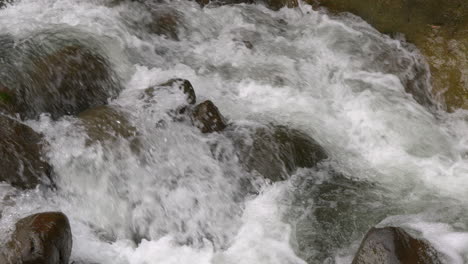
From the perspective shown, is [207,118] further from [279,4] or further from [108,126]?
[279,4]

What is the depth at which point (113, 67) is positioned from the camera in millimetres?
6434

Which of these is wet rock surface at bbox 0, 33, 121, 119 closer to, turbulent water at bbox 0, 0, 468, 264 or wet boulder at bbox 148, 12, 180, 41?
turbulent water at bbox 0, 0, 468, 264

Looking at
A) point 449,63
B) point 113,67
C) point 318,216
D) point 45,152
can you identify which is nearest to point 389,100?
point 449,63

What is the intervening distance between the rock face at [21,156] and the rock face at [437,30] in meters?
5.45

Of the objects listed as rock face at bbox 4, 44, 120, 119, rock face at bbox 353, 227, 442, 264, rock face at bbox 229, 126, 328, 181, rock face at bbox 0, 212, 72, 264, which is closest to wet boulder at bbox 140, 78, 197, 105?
rock face at bbox 4, 44, 120, 119

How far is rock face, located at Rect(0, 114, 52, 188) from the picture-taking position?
4594 millimetres

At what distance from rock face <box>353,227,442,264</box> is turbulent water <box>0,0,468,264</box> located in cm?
40

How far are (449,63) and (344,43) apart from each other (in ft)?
5.27

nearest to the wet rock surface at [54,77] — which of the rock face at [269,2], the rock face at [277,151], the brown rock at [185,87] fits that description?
the brown rock at [185,87]

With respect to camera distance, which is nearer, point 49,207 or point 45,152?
point 49,207

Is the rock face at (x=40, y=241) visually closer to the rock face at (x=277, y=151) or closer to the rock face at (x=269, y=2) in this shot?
the rock face at (x=277, y=151)

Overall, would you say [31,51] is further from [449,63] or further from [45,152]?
[449,63]

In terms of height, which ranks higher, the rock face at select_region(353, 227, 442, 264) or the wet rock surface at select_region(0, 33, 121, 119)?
the rock face at select_region(353, 227, 442, 264)

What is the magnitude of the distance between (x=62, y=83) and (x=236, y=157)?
2228mm
